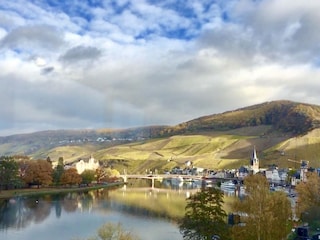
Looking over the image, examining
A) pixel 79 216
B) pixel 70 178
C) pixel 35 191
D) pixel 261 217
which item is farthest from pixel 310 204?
pixel 70 178

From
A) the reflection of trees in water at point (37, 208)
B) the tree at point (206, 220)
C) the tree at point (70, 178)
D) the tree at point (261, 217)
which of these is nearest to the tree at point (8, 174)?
the reflection of trees in water at point (37, 208)

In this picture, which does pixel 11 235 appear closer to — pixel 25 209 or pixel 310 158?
pixel 25 209

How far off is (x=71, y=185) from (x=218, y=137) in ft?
431

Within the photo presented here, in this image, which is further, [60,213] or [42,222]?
[60,213]

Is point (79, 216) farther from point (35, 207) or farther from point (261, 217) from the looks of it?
point (261, 217)

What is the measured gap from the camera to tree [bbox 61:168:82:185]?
67000 millimetres

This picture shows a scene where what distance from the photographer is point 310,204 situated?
30.5 meters

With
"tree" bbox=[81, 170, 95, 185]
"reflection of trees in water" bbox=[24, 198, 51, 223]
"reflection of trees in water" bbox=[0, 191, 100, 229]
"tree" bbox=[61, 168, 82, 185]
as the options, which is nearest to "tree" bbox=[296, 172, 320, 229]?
"reflection of trees in water" bbox=[0, 191, 100, 229]

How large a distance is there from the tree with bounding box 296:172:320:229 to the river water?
27.6 ft

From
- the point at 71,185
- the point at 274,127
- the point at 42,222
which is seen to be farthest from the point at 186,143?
the point at 42,222

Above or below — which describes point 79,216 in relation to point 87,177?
below

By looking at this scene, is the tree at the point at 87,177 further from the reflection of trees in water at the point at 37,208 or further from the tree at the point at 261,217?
the tree at the point at 261,217

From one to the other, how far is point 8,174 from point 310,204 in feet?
132

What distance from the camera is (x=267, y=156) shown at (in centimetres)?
12712
